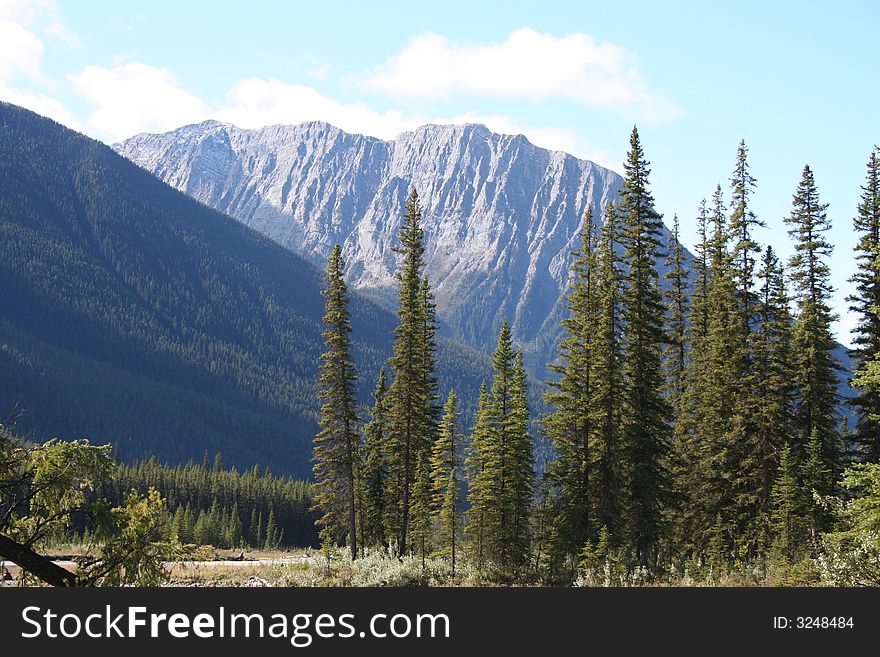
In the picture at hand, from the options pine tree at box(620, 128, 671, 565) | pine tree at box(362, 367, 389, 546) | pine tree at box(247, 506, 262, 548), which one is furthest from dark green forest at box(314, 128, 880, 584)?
pine tree at box(247, 506, 262, 548)

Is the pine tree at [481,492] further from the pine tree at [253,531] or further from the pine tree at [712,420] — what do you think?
the pine tree at [253,531]

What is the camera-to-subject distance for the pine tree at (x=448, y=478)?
34.0m

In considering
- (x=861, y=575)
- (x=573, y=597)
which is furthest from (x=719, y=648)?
(x=861, y=575)

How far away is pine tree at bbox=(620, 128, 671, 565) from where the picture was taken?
31.0 m

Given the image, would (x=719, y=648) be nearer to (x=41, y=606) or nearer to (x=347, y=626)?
(x=347, y=626)

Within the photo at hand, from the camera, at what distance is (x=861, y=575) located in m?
16.7

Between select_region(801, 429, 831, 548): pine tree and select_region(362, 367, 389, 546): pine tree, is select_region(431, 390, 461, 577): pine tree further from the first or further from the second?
select_region(801, 429, 831, 548): pine tree

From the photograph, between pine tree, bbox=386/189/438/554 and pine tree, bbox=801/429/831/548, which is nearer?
pine tree, bbox=801/429/831/548

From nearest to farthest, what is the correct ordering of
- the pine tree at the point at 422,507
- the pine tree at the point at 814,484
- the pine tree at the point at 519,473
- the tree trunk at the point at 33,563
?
the tree trunk at the point at 33,563, the pine tree at the point at 814,484, the pine tree at the point at 519,473, the pine tree at the point at 422,507

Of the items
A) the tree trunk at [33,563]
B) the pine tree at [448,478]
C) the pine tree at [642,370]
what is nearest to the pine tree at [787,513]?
the pine tree at [642,370]

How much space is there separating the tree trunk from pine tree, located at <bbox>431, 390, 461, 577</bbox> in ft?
82.1

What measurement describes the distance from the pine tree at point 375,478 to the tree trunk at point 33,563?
125ft

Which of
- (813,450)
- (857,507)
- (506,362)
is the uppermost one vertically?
(506,362)

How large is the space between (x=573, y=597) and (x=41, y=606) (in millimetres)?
7070
